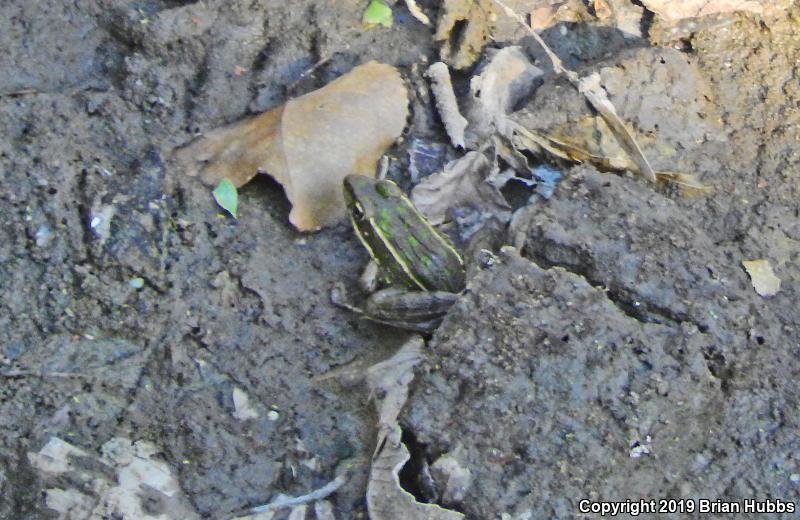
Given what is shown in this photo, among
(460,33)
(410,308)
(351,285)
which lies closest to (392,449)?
(410,308)

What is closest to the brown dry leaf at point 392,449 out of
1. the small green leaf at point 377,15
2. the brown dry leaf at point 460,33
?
the brown dry leaf at point 460,33

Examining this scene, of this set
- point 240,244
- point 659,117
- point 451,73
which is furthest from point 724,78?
point 240,244

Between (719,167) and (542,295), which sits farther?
(719,167)

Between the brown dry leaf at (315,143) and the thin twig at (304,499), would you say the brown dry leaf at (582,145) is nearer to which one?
the brown dry leaf at (315,143)

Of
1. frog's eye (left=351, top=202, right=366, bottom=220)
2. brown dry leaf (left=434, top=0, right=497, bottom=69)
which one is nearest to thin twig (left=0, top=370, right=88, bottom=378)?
frog's eye (left=351, top=202, right=366, bottom=220)

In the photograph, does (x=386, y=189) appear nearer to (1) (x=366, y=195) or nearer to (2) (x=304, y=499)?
(1) (x=366, y=195)

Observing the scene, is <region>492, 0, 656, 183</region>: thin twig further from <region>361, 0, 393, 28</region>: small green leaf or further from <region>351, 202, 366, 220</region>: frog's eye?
<region>351, 202, 366, 220</region>: frog's eye

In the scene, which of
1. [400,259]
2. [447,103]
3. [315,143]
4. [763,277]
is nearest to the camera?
[763,277]

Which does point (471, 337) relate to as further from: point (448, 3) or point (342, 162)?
point (448, 3)
